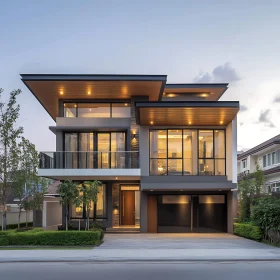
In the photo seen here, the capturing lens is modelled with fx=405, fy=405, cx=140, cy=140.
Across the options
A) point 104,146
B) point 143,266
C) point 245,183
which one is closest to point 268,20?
point 245,183

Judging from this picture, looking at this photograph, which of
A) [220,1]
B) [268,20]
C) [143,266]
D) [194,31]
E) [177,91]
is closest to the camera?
[143,266]

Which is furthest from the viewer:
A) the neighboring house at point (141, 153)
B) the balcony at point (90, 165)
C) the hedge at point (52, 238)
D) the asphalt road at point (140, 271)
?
the neighboring house at point (141, 153)

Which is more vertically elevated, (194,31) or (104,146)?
(194,31)

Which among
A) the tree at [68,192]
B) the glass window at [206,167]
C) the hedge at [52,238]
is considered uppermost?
the glass window at [206,167]

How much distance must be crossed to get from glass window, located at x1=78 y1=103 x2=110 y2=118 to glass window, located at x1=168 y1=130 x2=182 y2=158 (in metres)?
4.11

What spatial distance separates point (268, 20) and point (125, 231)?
14168 mm

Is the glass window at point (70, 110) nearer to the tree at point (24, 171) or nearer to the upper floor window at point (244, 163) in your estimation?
the tree at point (24, 171)

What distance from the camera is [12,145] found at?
2066 cm

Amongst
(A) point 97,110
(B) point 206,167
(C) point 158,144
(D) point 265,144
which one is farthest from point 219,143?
(D) point 265,144

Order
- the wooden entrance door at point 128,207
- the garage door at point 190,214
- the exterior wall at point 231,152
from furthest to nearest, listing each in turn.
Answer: the wooden entrance door at point 128,207, the garage door at point 190,214, the exterior wall at point 231,152

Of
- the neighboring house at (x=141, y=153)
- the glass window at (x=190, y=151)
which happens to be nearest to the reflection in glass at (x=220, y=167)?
the neighboring house at (x=141, y=153)

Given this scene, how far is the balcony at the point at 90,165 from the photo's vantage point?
2253 cm

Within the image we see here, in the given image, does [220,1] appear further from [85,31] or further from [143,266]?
[143,266]

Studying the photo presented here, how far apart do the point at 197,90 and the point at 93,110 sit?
738 centimetres
